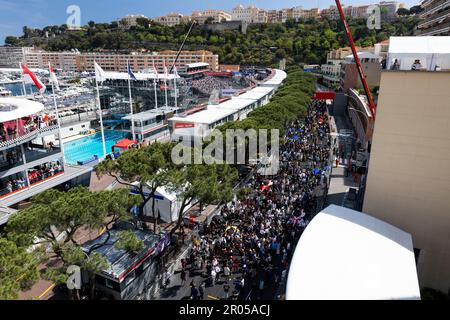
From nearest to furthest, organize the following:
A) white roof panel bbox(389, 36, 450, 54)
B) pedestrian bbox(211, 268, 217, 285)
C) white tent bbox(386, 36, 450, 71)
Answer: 1. white tent bbox(386, 36, 450, 71)
2. white roof panel bbox(389, 36, 450, 54)
3. pedestrian bbox(211, 268, 217, 285)

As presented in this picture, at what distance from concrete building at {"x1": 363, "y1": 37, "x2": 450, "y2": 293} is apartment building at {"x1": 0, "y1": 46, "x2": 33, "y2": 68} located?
160 m

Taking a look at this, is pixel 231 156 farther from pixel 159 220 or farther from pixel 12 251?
pixel 12 251

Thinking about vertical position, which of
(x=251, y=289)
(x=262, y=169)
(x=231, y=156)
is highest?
(x=231, y=156)

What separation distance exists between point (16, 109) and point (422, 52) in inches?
846

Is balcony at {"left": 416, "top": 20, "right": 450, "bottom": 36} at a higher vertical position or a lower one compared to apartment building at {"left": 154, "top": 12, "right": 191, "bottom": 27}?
lower

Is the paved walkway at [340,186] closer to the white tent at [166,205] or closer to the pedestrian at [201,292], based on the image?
the white tent at [166,205]

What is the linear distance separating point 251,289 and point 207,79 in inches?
3059

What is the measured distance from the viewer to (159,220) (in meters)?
18.2

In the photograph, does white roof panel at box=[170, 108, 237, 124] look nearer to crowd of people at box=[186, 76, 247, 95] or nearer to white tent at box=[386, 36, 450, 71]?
white tent at box=[386, 36, 450, 71]

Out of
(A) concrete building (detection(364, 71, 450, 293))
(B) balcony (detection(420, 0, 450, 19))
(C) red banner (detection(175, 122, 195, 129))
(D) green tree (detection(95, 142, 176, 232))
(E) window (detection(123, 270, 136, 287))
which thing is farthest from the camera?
(B) balcony (detection(420, 0, 450, 19))

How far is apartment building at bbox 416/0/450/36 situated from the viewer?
35000 mm

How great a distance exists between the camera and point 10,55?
5531 inches

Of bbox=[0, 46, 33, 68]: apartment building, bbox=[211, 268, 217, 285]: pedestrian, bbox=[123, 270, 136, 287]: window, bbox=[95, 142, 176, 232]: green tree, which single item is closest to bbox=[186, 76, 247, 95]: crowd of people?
bbox=[95, 142, 176, 232]: green tree
